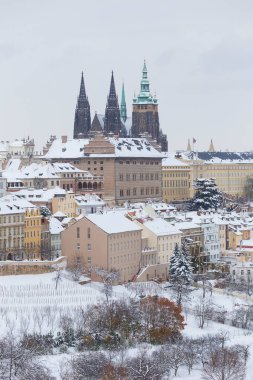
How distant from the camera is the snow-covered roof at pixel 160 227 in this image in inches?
3137

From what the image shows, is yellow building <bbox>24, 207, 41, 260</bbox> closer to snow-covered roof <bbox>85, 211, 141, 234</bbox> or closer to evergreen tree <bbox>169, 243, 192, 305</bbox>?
snow-covered roof <bbox>85, 211, 141, 234</bbox>

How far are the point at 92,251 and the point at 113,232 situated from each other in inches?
63.3

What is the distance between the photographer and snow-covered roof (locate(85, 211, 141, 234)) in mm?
73812

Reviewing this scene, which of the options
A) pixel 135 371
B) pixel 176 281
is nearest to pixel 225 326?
pixel 176 281

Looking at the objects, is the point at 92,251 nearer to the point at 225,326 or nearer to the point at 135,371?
the point at 225,326

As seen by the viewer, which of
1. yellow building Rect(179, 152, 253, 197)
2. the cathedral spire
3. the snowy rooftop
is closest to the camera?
the cathedral spire

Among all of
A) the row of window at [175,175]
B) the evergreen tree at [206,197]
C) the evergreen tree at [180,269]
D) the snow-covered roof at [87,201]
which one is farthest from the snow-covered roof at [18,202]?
the row of window at [175,175]

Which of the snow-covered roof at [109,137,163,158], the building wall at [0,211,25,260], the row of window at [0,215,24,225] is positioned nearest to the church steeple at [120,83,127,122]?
the snow-covered roof at [109,137,163,158]

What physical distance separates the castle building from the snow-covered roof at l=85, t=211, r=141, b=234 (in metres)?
57.6

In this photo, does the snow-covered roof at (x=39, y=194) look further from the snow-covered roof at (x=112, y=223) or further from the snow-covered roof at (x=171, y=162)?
the snow-covered roof at (x=171, y=162)

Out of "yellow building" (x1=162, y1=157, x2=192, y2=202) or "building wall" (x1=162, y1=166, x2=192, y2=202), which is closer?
"building wall" (x1=162, y1=166, x2=192, y2=202)

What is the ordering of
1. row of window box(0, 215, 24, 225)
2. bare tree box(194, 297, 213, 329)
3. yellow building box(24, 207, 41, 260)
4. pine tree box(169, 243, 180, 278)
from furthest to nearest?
yellow building box(24, 207, 41, 260)
row of window box(0, 215, 24, 225)
pine tree box(169, 243, 180, 278)
bare tree box(194, 297, 213, 329)

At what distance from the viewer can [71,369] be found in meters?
54.7

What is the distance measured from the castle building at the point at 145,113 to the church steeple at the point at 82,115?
252 inches
